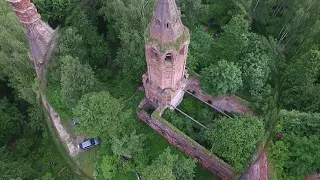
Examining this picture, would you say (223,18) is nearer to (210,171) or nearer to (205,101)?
Answer: (205,101)

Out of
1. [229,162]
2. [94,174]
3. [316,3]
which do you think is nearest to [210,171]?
[229,162]

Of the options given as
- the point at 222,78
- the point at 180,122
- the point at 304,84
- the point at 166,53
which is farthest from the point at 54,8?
the point at 304,84

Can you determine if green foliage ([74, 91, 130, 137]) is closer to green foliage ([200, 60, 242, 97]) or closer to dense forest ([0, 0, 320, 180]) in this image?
dense forest ([0, 0, 320, 180])

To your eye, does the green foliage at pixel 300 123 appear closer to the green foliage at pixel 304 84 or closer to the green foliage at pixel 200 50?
the green foliage at pixel 304 84

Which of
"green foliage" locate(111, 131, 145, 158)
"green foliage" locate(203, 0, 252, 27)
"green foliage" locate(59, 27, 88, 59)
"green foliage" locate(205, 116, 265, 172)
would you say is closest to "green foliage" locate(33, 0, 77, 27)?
"green foliage" locate(59, 27, 88, 59)

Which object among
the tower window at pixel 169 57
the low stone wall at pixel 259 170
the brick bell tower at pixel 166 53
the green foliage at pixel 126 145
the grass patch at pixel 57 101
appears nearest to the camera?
the brick bell tower at pixel 166 53

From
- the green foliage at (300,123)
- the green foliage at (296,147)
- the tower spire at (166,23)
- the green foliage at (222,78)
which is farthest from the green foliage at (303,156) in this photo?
the tower spire at (166,23)
